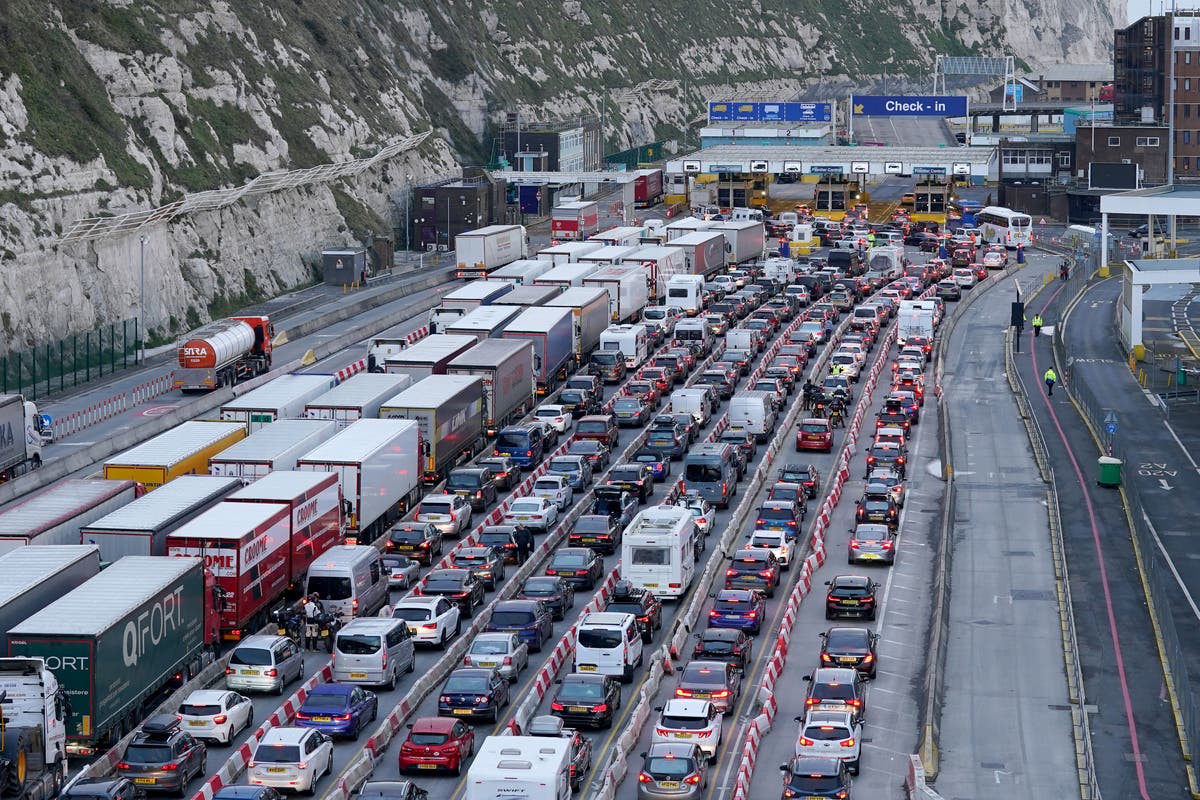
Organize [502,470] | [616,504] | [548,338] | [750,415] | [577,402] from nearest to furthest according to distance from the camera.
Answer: [616,504], [502,470], [750,415], [577,402], [548,338]

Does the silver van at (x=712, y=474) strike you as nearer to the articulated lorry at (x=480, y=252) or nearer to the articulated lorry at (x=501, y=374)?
the articulated lorry at (x=501, y=374)

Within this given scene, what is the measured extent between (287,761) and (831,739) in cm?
1063

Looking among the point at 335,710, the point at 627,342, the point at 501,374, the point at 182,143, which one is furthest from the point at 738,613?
the point at 182,143

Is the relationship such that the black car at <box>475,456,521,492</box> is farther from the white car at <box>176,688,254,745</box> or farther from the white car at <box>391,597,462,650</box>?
the white car at <box>176,688,254,745</box>

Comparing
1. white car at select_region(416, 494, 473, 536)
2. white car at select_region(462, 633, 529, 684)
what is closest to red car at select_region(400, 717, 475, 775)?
white car at select_region(462, 633, 529, 684)

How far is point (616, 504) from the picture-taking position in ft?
207

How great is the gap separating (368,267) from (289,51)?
23.1 m

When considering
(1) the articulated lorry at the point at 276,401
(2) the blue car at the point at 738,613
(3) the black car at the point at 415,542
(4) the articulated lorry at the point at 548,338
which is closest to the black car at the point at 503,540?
(3) the black car at the point at 415,542

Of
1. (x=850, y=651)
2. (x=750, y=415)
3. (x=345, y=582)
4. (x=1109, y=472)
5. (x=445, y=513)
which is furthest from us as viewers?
(x=750, y=415)

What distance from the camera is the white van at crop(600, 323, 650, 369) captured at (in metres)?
88.4

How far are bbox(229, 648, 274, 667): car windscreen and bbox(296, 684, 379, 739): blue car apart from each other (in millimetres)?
2795

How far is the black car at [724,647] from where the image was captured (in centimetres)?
4691

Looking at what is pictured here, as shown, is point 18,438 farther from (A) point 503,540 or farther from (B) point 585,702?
(B) point 585,702

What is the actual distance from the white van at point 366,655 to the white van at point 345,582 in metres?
4.43
